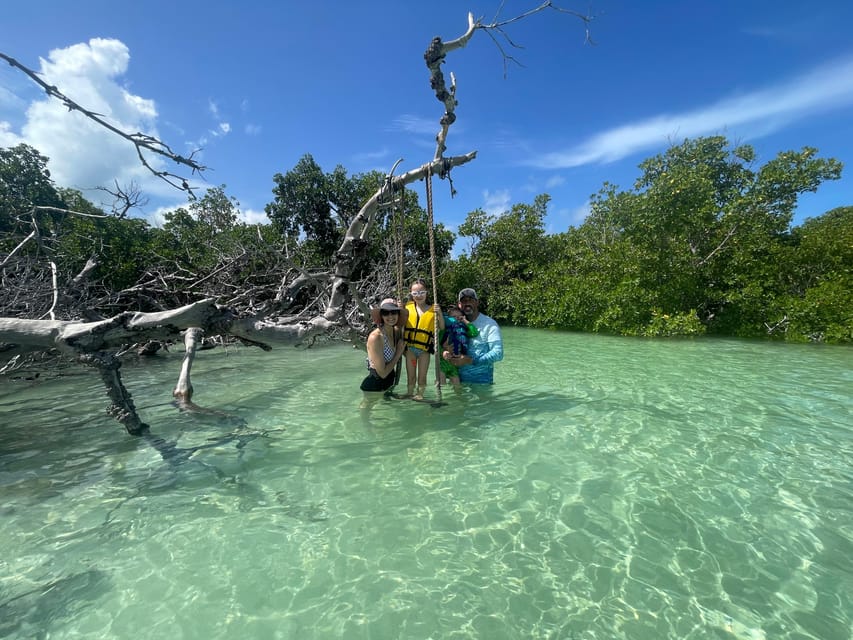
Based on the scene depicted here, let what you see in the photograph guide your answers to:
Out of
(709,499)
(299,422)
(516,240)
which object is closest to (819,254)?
(516,240)

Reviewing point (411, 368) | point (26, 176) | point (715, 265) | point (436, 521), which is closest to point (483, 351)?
point (411, 368)

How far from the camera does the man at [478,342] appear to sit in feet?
18.2

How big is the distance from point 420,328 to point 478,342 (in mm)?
918

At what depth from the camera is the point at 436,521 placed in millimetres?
3162

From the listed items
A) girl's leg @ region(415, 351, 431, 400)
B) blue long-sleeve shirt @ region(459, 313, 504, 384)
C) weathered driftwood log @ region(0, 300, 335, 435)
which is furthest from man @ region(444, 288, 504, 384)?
weathered driftwood log @ region(0, 300, 335, 435)

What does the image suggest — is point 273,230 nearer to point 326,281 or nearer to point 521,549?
point 326,281

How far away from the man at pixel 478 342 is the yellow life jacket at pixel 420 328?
0.35m

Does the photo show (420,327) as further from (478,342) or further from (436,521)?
(436,521)

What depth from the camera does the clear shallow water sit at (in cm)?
228

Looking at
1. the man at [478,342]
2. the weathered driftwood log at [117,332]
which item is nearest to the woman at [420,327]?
the man at [478,342]

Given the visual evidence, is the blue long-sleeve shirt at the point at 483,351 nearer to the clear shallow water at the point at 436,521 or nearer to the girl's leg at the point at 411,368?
the clear shallow water at the point at 436,521

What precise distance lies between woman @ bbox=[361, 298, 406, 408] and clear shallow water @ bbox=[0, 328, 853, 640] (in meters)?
0.42

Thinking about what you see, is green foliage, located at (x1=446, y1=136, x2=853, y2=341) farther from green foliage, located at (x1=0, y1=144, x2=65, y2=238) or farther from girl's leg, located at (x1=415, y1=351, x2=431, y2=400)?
green foliage, located at (x1=0, y1=144, x2=65, y2=238)

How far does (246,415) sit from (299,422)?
1.06m
